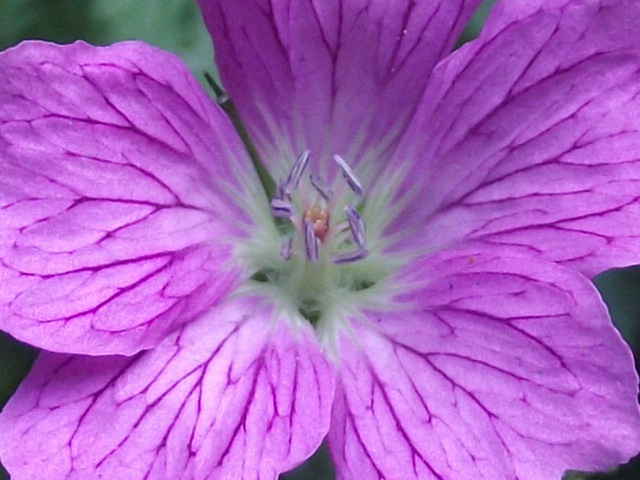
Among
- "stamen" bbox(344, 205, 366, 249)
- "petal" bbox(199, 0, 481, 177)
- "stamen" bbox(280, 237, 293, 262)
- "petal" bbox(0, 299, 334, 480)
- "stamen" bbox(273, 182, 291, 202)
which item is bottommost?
"petal" bbox(0, 299, 334, 480)

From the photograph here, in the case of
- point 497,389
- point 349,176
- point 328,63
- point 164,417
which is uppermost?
point 328,63

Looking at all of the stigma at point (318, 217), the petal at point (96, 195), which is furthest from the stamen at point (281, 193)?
the petal at point (96, 195)

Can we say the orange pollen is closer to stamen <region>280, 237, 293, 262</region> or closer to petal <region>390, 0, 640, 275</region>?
stamen <region>280, 237, 293, 262</region>

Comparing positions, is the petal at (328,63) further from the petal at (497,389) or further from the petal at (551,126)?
the petal at (497,389)

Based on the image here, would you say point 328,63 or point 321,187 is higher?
point 328,63

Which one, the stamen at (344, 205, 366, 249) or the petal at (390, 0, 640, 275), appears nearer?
the petal at (390, 0, 640, 275)

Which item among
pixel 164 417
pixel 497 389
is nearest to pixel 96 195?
pixel 164 417

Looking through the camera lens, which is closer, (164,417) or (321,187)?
(164,417)

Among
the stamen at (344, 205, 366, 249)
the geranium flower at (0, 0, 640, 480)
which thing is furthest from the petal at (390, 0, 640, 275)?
the stamen at (344, 205, 366, 249)

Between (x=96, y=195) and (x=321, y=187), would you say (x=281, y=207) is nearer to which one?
(x=321, y=187)
